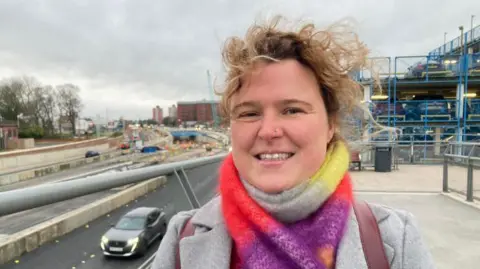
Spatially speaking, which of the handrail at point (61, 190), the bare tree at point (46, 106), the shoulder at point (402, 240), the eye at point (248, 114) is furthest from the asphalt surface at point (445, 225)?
the bare tree at point (46, 106)

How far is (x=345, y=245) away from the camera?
3.32 ft

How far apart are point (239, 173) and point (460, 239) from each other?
3.92 metres

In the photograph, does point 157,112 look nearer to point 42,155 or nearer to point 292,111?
point 42,155

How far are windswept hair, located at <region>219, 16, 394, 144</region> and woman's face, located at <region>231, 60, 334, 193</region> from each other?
0.12ft

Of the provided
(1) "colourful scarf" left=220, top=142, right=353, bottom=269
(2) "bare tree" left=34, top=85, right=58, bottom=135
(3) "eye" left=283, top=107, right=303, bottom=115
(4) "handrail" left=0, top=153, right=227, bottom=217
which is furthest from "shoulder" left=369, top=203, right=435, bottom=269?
(2) "bare tree" left=34, top=85, right=58, bottom=135

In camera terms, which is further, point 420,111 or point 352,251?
point 420,111

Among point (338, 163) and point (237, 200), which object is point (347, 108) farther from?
point (237, 200)

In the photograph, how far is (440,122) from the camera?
1666 centimetres

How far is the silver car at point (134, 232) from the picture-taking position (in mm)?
1566

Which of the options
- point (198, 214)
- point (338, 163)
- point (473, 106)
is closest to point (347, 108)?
point (338, 163)

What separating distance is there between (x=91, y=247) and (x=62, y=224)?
0.19 metres

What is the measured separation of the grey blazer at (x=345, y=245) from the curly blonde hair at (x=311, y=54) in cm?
39

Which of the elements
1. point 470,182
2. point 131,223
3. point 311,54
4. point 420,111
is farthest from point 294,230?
point 420,111

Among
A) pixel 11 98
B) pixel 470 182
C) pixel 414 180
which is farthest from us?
pixel 11 98
